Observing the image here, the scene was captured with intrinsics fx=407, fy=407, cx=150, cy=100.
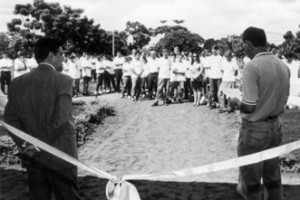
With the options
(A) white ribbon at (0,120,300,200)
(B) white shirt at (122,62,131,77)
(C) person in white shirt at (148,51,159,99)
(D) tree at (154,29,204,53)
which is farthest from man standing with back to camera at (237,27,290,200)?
(D) tree at (154,29,204,53)

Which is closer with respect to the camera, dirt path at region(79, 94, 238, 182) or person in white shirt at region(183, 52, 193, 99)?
dirt path at region(79, 94, 238, 182)

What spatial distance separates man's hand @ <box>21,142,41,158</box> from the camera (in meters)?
3.08

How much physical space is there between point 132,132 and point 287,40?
31.9 metres

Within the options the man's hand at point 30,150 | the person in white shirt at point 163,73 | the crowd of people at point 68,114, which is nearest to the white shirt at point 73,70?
the person in white shirt at point 163,73

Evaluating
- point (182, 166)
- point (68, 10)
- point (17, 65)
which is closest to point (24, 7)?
point (68, 10)

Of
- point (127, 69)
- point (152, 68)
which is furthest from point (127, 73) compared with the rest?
point (152, 68)

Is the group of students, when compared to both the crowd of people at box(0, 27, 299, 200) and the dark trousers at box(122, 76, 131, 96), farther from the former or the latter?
the crowd of people at box(0, 27, 299, 200)

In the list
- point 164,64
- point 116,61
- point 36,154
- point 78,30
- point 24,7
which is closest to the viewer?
point 36,154

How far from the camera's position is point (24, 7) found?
36.7 m

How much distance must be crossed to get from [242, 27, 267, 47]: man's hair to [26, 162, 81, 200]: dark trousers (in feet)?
6.38

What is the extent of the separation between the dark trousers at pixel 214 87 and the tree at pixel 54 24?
964 inches

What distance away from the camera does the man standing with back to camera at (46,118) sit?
312 cm

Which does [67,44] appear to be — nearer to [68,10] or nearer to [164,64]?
[68,10]

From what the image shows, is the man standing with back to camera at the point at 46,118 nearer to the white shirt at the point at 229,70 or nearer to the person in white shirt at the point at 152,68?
the white shirt at the point at 229,70
